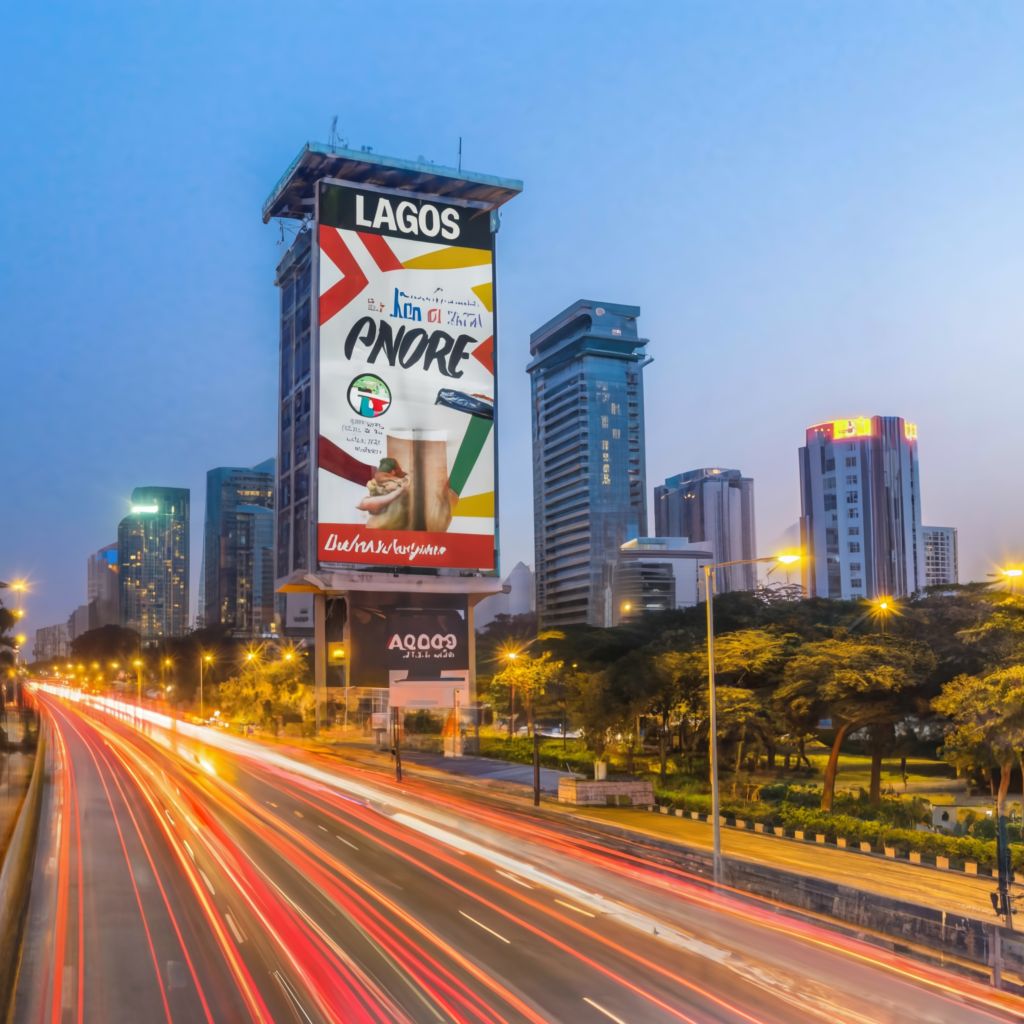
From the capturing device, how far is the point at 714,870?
3134cm

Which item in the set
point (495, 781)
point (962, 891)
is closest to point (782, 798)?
point (495, 781)

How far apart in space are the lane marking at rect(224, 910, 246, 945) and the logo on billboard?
6612cm

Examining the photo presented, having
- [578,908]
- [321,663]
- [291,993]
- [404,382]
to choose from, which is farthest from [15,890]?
[321,663]

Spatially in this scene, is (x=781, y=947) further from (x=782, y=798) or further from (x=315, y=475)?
(x=315, y=475)

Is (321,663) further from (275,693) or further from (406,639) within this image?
(406,639)

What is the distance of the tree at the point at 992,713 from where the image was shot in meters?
32.7

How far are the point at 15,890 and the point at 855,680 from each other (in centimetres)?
3273

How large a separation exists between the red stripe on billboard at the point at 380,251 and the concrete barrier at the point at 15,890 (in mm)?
59256

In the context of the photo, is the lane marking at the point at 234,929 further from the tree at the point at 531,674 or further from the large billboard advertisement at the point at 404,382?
the large billboard advertisement at the point at 404,382

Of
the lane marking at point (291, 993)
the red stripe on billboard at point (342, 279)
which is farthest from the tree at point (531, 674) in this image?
the lane marking at point (291, 993)

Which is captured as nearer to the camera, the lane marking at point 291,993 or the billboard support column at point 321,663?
the lane marking at point 291,993

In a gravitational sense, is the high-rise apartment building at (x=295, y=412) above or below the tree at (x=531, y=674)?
above

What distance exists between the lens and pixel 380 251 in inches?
3605

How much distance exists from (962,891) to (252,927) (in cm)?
2155
